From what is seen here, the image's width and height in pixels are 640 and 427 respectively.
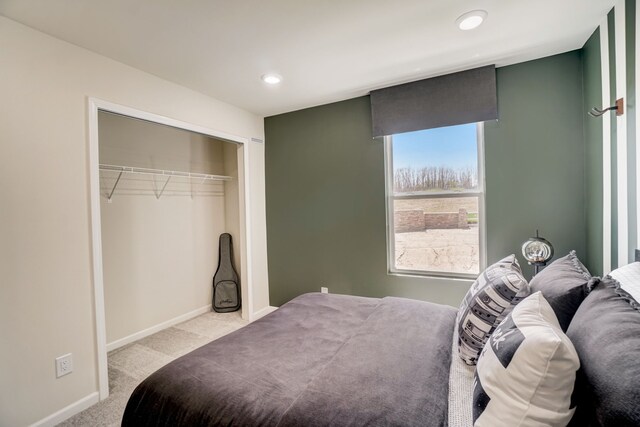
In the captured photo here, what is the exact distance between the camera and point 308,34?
199 centimetres

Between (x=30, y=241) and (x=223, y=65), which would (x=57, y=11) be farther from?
(x=30, y=241)

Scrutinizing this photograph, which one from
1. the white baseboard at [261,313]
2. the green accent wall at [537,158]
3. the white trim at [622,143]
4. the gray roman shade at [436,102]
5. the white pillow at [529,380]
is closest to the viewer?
the white pillow at [529,380]

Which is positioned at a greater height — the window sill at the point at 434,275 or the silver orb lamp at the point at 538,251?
the silver orb lamp at the point at 538,251

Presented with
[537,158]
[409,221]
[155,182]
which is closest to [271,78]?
[155,182]

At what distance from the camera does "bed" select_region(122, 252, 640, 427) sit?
0.77m

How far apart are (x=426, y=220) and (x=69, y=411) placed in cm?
321

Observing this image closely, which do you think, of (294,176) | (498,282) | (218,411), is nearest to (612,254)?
(498,282)

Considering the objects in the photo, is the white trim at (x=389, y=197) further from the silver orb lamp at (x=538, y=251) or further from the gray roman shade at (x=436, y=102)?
the silver orb lamp at (x=538, y=251)

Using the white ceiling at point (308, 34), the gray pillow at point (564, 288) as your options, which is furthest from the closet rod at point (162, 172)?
the gray pillow at point (564, 288)

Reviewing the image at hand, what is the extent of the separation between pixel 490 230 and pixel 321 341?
1936 millimetres

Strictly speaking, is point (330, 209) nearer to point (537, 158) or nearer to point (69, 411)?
point (537, 158)

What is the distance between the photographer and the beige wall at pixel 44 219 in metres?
1.75

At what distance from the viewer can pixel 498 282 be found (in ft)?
4.38

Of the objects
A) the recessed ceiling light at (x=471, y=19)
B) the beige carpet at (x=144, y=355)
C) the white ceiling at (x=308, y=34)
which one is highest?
the white ceiling at (x=308, y=34)
